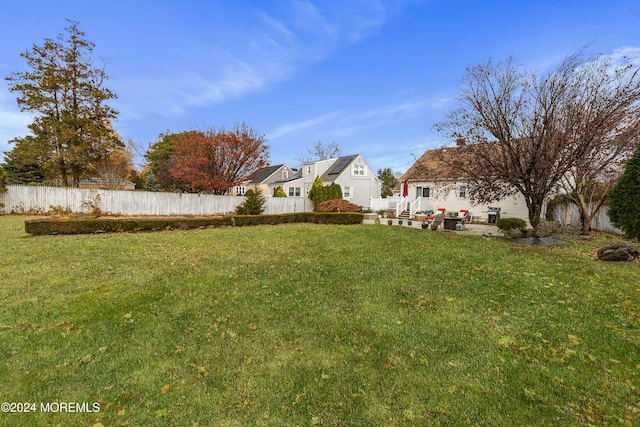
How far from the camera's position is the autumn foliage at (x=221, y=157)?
76.0ft

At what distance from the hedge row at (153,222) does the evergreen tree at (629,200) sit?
10.9 m

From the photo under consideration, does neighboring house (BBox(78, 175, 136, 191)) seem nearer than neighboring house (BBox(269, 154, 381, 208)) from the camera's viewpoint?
Yes

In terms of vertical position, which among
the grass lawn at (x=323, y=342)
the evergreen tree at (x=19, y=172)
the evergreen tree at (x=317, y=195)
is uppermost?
the evergreen tree at (x=19, y=172)

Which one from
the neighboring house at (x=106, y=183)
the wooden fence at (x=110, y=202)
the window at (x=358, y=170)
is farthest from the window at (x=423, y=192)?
the neighboring house at (x=106, y=183)

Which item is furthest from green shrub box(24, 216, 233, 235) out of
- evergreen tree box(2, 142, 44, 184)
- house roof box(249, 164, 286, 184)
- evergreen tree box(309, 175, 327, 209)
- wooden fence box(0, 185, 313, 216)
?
evergreen tree box(2, 142, 44, 184)

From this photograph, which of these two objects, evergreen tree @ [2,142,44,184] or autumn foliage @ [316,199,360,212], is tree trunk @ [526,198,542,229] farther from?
evergreen tree @ [2,142,44,184]

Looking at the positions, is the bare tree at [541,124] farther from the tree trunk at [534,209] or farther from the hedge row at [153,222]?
the hedge row at [153,222]

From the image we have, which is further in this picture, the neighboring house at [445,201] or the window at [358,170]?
the window at [358,170]

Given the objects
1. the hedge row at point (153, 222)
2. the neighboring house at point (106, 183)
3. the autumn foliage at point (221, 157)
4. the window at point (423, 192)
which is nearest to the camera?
the hedge row at point (153, 222)

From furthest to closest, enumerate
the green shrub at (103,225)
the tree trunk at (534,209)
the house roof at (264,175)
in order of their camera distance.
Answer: the house roof at (264,175) < the green shrub at (103,225) < the tree trunk at (534,209)

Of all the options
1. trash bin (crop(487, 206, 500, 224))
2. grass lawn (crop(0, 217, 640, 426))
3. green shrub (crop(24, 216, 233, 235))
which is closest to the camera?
grass lawn (crop(0, 217, 640, 426))

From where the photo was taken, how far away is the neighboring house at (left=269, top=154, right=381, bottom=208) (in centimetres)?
2755

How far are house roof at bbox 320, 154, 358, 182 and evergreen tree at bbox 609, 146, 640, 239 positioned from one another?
2122 centimetres

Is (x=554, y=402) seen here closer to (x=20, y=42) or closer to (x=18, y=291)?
(x=18, y=291)
